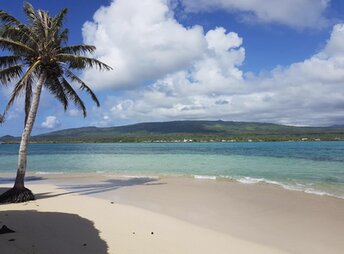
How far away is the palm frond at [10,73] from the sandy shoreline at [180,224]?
19.3 ft

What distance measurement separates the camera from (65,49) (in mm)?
16344

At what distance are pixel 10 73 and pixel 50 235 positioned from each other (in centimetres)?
1079

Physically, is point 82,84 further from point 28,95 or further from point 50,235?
point 50,235

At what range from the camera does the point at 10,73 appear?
53.3 feet

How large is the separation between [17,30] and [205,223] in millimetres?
11757

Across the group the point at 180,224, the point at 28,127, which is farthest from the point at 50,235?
the point at 28,127

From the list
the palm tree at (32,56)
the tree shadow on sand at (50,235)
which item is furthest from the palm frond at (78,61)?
the tree shadow on sand at (50,235)

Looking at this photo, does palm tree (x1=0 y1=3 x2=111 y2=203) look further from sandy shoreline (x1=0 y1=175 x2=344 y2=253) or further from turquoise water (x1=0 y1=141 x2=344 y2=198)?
turquoise water (x1=0 y1=141 x2=344 y2=198)

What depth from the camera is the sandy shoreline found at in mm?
7645

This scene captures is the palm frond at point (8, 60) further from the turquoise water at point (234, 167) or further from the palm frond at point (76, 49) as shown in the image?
the turquoise water at point (234, 167)

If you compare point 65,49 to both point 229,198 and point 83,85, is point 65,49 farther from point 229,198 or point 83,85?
point 229,198

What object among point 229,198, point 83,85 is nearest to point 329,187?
point 229,198

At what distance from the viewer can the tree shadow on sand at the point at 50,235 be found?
7.02 m

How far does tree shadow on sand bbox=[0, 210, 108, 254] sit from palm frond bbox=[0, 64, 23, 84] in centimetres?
792
